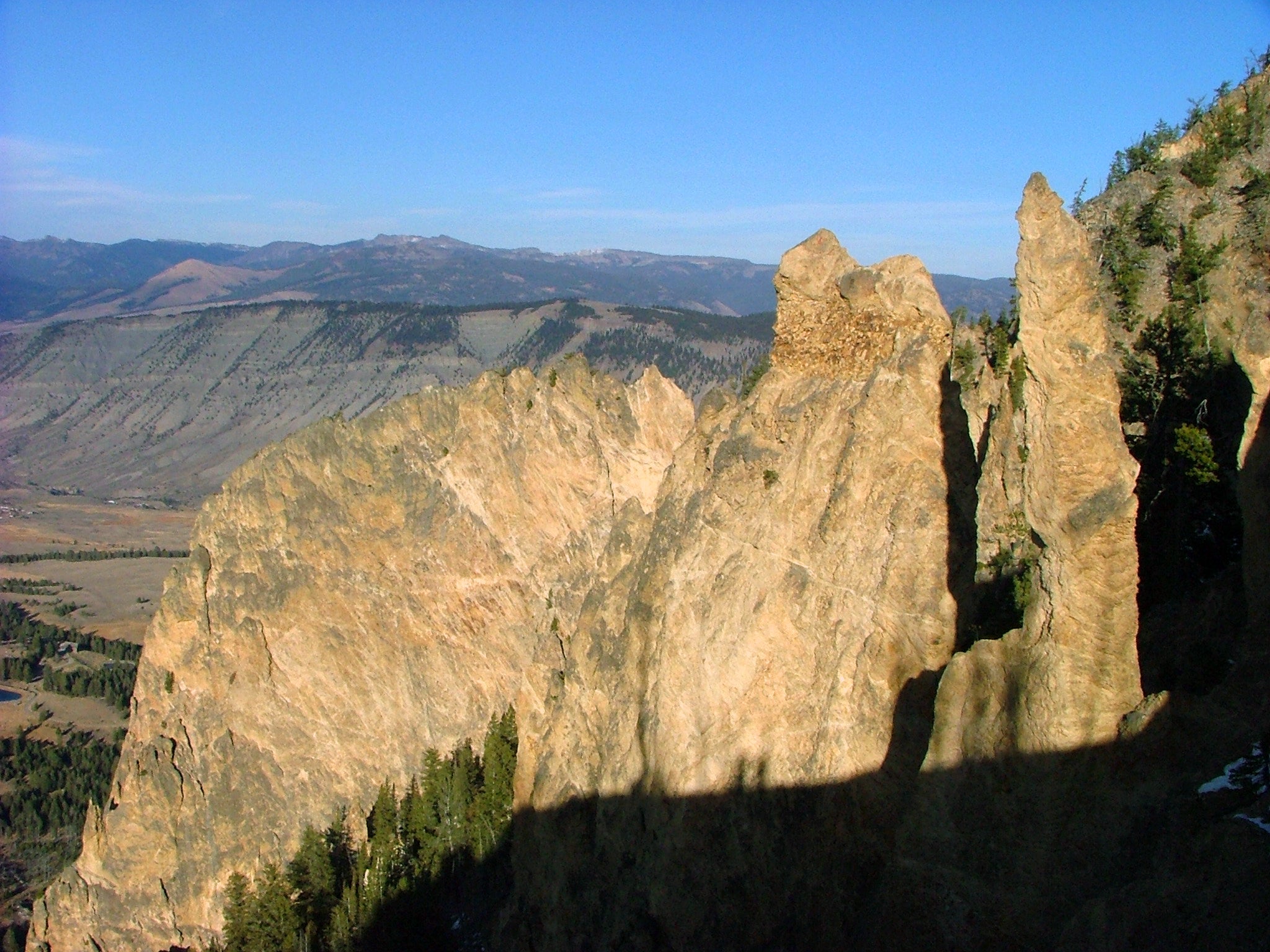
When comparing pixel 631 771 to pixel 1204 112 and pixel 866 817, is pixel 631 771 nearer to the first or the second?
pixel 866 817

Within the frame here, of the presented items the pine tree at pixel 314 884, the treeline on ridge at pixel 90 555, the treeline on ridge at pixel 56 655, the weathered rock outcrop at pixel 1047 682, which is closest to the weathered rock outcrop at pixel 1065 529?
the weathered rock outcrop at pixel 1047 682

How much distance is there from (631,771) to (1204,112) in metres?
20.0

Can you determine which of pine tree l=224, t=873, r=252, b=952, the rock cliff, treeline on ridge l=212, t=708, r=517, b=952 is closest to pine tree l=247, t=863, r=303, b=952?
treeline on ridge l=212, t=708, r=517, b=952

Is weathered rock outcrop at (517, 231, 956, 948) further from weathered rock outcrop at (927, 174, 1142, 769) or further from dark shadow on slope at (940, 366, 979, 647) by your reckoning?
weathered rock outcrop at (927, 174, 1142, 769)

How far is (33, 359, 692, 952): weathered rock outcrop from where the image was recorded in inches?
1453

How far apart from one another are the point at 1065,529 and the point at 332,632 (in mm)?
31018

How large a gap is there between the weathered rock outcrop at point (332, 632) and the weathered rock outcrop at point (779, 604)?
37.3ft

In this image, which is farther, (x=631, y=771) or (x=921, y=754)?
(x=631, y=771)

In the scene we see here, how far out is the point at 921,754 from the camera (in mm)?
17062

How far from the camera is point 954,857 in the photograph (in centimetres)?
1359

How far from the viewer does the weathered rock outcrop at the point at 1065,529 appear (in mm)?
12258

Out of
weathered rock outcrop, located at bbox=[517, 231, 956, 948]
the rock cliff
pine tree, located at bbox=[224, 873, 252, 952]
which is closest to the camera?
the rock cliff

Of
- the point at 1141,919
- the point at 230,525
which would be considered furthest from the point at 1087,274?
the point at 230,525

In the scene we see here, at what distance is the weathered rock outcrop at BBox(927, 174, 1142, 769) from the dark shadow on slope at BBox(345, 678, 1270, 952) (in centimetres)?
56
